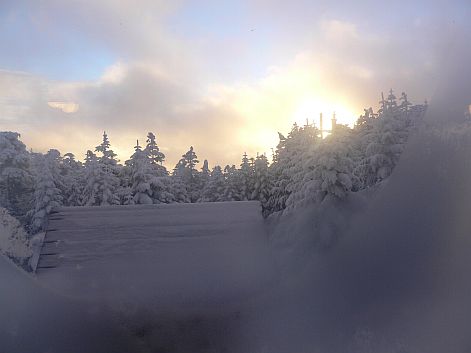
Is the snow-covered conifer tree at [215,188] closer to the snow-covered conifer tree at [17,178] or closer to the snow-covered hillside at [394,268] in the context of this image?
the snow-covered conifer tree at [17,178]

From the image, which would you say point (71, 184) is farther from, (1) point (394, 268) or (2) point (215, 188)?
(1) point (394, 268)

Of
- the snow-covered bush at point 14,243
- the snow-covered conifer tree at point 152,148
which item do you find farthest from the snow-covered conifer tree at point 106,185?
the snow-covered bush at point 14,243

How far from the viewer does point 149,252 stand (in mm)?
3176

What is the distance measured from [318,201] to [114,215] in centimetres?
168

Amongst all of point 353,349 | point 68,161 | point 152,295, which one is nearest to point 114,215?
point 152,295

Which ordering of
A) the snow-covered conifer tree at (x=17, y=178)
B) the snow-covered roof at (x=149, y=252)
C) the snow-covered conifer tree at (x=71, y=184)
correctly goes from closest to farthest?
the snow-covered roof at (x=149, y=252)
the snow-covered conifer tree at (x=17, y=178)
the snow-covered conifer tree at (x=71, y=184)

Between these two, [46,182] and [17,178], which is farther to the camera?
[46,182]

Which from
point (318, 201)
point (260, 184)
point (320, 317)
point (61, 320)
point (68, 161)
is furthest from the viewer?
point (260, 184)

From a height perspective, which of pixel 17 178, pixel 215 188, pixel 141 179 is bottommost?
pixel 215 188

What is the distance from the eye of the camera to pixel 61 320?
10.2ft

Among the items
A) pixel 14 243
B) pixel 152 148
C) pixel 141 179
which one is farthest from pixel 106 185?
pixel 14 243

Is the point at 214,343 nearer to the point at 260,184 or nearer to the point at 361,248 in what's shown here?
the point at 361,248

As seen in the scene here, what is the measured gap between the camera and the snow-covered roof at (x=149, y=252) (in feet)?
10.1

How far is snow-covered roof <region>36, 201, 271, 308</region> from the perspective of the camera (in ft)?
10.1
